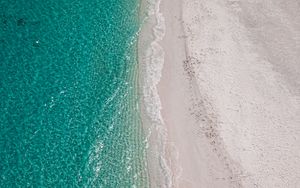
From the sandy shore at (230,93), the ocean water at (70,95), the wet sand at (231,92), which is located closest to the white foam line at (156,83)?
the sandy shore at (230,93)

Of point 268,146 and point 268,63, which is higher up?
point 268,63

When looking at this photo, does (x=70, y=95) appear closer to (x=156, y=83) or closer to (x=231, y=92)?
(x=156, y=83)

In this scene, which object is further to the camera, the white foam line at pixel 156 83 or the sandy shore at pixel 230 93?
the white foam line at pixel 156 83

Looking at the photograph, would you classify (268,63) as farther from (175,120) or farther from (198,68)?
(175,120)

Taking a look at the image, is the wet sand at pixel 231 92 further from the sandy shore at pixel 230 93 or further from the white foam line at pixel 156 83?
the white foam line at pixel 156 83

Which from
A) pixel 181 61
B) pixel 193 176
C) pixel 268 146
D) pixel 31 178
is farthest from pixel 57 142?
pixel 268 146

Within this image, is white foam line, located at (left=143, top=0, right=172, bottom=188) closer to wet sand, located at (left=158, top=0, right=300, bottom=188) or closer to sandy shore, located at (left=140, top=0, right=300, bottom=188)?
sandy shore, located at (left=140, top=0, right=300, bottom=188)
